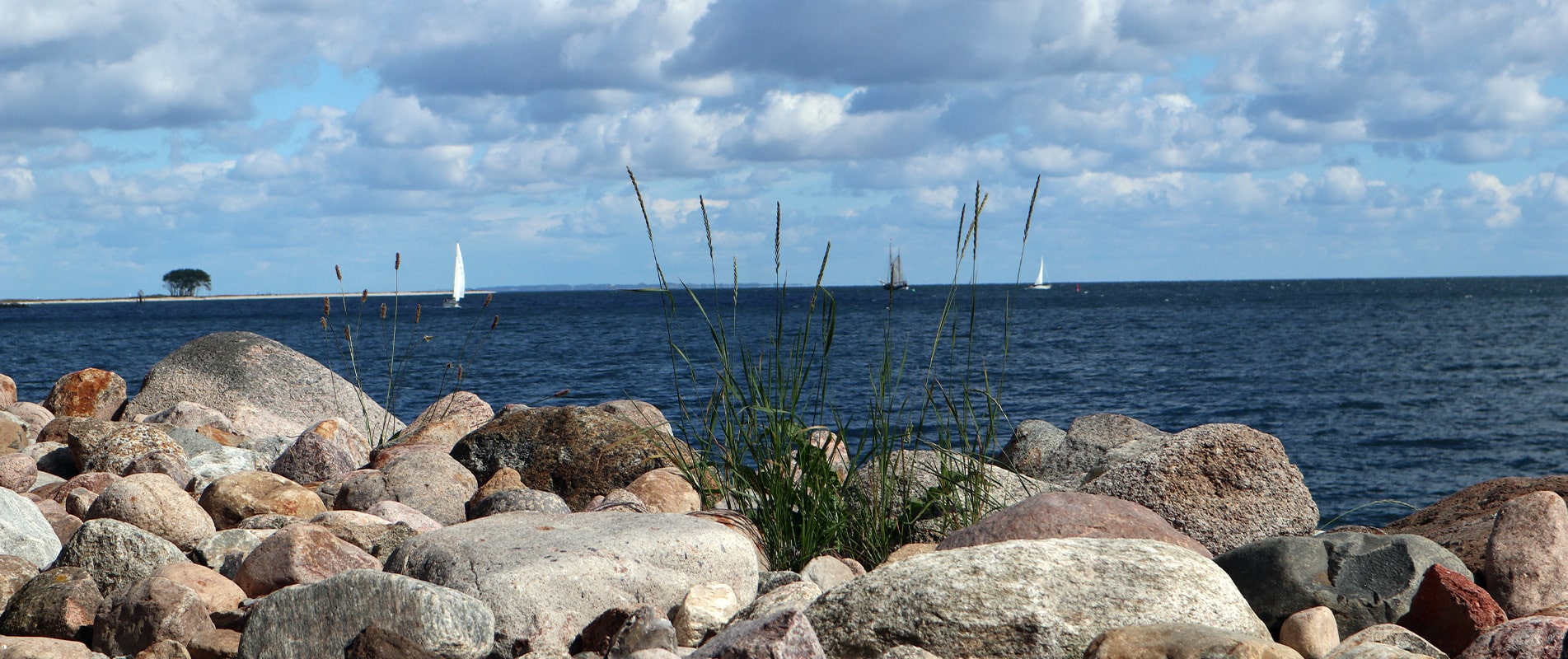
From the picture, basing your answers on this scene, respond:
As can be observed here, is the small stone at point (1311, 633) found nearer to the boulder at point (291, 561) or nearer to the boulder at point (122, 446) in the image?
the boulder at point (291, 561)

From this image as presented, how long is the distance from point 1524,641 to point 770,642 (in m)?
2.33

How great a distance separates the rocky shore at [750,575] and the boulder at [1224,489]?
0.01m

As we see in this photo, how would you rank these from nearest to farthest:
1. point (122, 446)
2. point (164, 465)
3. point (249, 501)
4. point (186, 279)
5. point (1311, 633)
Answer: point (1311, 633)
point (249, 501)
point (164, 465)
point (122, 446)
point (186, 279)

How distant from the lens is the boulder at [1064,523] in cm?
471

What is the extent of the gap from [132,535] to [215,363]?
28.1 feet

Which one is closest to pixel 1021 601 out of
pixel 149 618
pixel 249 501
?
pixel 149 618

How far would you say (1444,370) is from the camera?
33.5m

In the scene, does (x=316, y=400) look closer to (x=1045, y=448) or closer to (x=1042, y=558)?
(x=1045, y=448)

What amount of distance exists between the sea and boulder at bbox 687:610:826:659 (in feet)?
3.88

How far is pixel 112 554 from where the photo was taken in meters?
4.83

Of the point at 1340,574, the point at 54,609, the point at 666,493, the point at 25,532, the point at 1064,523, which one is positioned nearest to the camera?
the point at 54,609

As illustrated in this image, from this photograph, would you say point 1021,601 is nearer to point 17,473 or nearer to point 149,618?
point 149,618

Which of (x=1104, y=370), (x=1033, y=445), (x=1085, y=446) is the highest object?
(x=1085, y=446)

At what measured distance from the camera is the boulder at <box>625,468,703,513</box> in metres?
6.71
